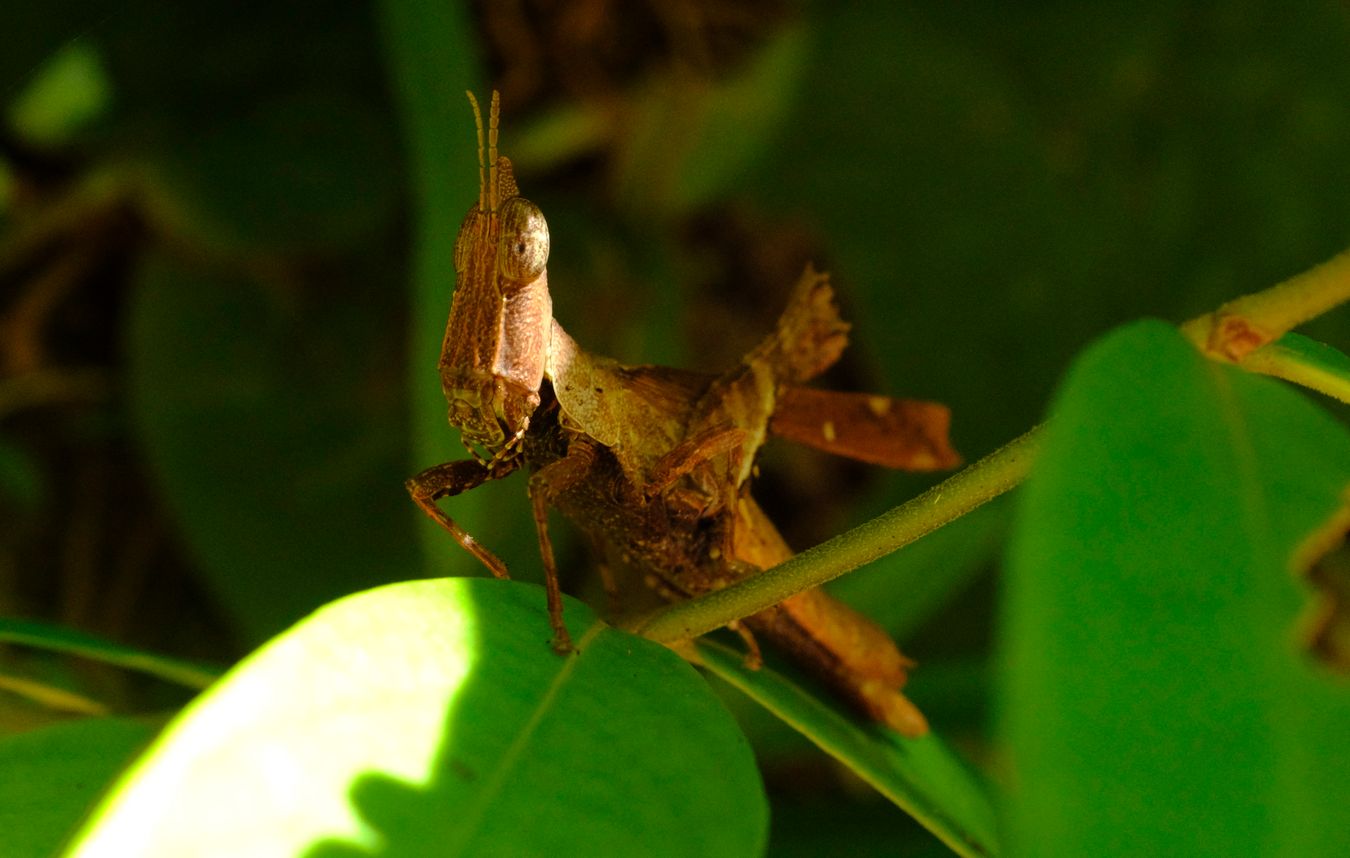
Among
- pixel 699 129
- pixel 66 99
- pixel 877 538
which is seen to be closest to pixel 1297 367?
pixel 877 538

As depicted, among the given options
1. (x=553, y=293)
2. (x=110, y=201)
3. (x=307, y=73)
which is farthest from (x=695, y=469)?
(x=110, y=201)

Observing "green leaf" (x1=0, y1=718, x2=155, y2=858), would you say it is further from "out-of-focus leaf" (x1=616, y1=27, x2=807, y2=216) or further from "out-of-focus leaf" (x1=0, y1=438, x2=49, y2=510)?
"out-of-focus leaf" (x1=616, y1=27, x2=807, y2=216)

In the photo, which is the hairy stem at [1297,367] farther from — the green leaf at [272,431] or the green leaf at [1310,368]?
the green leaf at [272,431]

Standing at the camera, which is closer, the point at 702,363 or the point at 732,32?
the point at 732,32

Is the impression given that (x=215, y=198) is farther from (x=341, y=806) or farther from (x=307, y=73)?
(x=341, y=806)

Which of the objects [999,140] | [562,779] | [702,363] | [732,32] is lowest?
[702,363]

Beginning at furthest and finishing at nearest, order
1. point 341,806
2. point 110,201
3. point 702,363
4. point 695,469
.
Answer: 1. point 702,363
2. point 110,201
3. point 695,469
4. point 341,806

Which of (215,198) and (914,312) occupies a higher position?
(215,198)
